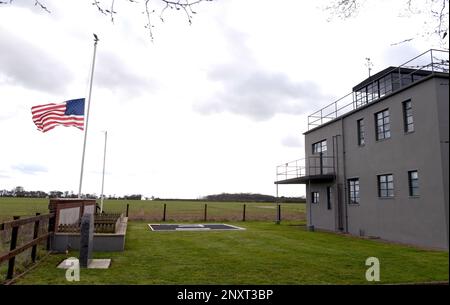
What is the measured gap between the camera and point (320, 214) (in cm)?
2480

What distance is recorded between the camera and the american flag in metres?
15.2

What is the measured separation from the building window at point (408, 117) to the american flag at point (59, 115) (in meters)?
14.2

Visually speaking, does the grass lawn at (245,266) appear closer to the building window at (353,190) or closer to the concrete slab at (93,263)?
the concrete slab at (93,263)

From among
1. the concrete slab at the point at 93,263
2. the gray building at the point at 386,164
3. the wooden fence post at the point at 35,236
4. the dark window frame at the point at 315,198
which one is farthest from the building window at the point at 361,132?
the wooden fence post at the point at 35,236

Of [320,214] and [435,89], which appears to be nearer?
[435,89]

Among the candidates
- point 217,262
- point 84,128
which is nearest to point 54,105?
point 84,128

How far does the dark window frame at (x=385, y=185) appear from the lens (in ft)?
58.7

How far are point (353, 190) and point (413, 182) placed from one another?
5166 millimetres

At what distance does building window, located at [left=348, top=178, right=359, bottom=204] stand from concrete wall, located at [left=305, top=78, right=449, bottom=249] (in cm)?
29

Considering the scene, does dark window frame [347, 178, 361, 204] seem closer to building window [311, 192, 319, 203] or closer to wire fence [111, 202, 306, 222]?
building window [311, 192, 319, 203]
